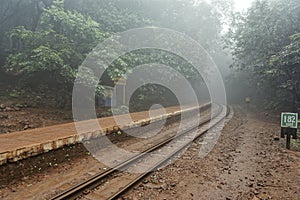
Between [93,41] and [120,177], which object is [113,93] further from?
[120,177]

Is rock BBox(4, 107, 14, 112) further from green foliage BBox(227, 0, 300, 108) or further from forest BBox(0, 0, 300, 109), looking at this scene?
green foliage BBox(227, 0, 300, 108)

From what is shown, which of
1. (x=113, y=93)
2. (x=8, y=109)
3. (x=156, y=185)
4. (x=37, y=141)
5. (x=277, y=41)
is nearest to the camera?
(x=156, y=185)

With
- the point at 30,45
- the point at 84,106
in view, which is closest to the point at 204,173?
the point at 84,106

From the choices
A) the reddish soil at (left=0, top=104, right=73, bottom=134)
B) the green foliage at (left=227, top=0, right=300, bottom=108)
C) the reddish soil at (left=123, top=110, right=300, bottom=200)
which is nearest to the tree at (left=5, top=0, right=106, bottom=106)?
the reddish soil at (left=0, top=104, right=73, bottom=134)

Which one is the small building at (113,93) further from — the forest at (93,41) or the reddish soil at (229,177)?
the reddish soil at (229,177)

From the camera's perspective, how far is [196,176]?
5129mm

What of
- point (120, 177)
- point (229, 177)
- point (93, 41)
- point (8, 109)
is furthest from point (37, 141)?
point (93, 41)

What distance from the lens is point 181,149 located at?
723cm

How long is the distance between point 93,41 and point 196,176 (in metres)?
8.17

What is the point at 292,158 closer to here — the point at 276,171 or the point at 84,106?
the point at 276,171

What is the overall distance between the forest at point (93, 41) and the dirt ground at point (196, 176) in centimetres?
525

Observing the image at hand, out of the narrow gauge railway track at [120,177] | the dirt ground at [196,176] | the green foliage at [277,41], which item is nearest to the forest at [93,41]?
the green foliage at [277,41]

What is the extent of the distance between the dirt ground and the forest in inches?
207

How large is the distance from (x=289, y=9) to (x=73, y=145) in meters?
14.8
